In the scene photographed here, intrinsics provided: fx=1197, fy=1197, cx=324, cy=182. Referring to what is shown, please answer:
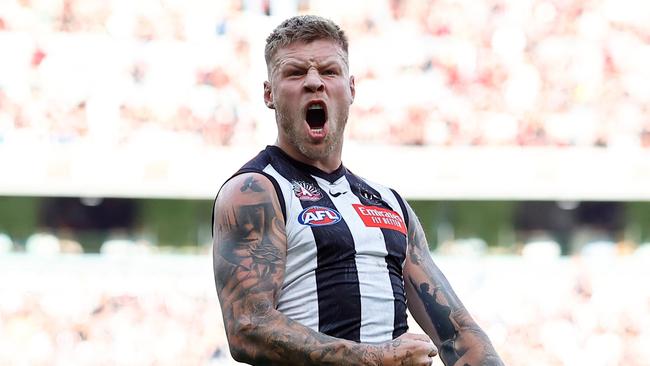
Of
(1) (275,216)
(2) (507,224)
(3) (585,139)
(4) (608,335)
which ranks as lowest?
(4) (608,335)

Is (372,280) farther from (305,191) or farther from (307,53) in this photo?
(307,53)

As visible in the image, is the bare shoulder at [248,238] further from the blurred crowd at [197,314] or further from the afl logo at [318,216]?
the blurred crowd at [197,314]

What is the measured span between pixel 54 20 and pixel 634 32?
7.09 meters

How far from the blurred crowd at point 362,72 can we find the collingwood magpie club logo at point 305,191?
10.5 meters

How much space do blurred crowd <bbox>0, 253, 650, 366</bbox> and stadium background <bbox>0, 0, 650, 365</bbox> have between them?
2 centimetres

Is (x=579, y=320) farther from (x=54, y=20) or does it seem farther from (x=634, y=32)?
(x=54, y=20)

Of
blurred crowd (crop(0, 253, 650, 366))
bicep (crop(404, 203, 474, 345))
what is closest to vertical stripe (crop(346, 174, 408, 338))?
bicep (crop(404, 203, 474, 345))

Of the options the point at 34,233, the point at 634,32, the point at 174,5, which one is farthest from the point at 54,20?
the point at 634,32

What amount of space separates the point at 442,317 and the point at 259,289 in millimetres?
714

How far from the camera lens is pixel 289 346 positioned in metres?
3.26

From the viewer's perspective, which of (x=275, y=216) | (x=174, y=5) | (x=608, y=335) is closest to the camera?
(x=275, y=216)

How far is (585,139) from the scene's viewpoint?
46.3ft

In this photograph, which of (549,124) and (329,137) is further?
(549,124)

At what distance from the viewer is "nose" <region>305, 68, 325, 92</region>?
357 centimetres
